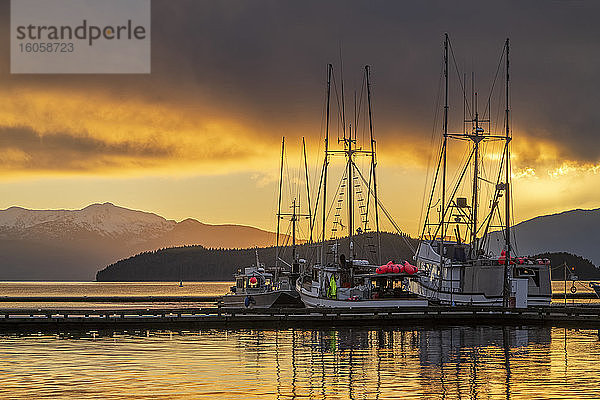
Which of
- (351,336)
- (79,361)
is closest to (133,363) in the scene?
(79,361)

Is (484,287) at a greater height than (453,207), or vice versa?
(453,207)

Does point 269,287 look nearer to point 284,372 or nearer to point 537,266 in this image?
point 537,266

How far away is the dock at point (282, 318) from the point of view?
194ft

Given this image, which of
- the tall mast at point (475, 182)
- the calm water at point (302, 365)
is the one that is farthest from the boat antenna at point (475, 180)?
the calm water at point (302, 365)

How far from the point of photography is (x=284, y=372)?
36781 millimetres

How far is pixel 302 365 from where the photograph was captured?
39.1 m

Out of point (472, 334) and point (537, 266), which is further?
point (537, 266)

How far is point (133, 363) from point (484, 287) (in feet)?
146

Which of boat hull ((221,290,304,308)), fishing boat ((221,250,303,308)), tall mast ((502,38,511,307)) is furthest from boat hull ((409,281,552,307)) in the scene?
fishing boat ((221,250,303,308))

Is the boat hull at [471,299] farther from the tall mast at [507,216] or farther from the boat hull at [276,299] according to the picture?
the boat hull at [276,299]

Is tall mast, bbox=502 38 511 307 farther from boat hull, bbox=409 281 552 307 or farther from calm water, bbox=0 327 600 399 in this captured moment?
calm water, bbox=0 327 600 399

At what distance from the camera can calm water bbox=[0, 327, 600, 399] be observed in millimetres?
31266

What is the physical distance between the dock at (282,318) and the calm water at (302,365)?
3.24 meters

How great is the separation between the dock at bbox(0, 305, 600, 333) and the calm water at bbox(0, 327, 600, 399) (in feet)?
10.6
